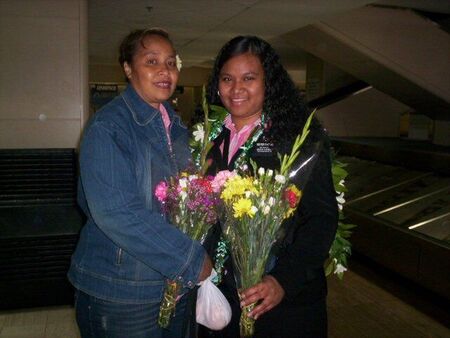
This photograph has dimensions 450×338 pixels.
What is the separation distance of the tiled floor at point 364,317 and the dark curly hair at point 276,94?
2.24 m

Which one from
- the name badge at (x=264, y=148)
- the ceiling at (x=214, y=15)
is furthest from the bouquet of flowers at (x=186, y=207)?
the ceiling at (x=214, y=15)

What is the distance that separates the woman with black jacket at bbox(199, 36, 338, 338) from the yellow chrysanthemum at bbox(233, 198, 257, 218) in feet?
0.92

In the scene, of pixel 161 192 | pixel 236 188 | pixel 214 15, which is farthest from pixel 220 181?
pixel 214 15

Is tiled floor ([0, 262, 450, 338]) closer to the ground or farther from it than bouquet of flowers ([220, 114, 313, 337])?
closer to the ground

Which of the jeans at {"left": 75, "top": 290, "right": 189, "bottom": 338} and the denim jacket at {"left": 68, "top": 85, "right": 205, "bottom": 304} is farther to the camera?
the jeans at {"left": 75, "top": 290, "right": 189, "bottom": 338}

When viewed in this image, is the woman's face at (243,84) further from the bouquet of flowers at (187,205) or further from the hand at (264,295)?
the hand at (264,295)

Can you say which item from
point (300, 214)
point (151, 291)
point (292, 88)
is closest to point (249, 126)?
point (292, 88)

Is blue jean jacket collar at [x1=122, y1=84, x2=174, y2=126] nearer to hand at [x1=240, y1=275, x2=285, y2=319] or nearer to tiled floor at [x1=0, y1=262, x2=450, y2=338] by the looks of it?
hand at [x1=240, y1=275, x2=285, y2=319]

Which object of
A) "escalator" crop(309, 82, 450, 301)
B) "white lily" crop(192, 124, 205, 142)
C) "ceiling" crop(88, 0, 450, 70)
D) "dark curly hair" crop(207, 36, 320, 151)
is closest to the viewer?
"dark curly hair" crop(207, 36, 320, 151)

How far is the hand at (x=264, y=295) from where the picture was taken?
1562 mm

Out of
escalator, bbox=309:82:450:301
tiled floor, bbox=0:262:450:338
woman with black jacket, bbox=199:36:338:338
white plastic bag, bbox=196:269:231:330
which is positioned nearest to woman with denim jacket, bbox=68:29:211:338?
white plastic bag, bbox=196:269:231:330

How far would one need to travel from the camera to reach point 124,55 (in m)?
1.71

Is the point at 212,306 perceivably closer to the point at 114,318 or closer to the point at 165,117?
the point at 114,318

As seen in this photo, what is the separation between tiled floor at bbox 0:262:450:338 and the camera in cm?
344
